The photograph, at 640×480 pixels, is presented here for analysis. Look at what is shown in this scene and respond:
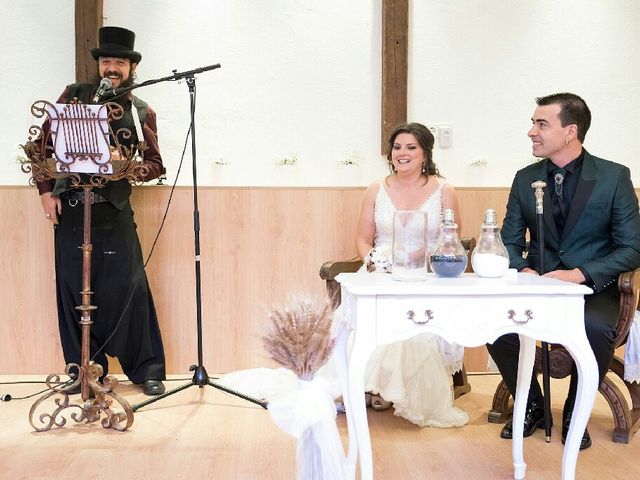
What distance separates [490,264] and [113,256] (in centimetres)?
220

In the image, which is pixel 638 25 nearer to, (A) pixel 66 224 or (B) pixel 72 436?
(A) pixel 66 224

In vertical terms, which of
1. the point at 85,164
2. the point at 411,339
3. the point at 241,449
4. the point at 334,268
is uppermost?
the point at 85,164

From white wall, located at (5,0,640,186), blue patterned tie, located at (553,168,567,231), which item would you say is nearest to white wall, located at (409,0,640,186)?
white wall, located at (5,0,640,186)

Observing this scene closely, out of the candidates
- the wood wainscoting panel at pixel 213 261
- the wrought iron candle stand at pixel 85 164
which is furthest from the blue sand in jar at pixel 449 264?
the wood wainscoting panel at pixel 213 261

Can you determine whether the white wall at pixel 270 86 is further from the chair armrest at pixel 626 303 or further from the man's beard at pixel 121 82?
the chair armrest at pixel 626 303

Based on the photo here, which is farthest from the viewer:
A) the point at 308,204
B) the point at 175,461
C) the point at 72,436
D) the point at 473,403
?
the point at 308,204

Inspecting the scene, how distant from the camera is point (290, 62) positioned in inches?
176

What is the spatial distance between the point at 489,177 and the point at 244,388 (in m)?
1.94

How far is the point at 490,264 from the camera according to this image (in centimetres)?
246

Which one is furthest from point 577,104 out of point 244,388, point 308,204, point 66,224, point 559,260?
point 66,224

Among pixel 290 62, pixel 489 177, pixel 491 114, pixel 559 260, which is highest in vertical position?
pixel 290 62

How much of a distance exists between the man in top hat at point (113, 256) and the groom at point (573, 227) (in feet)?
6.04

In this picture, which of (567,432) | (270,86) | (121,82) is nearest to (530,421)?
(567,432)

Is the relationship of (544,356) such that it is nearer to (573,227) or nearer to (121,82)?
(573,227)
